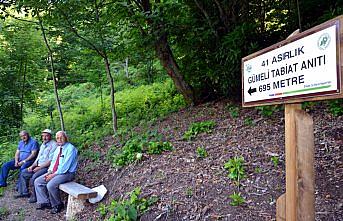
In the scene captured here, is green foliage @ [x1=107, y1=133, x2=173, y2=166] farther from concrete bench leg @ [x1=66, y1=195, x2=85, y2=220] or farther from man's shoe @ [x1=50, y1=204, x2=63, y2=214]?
man's shoe @ [x1=50, y1=204, x2=63, y2=214]

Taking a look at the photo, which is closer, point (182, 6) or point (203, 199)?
point (203, 199)

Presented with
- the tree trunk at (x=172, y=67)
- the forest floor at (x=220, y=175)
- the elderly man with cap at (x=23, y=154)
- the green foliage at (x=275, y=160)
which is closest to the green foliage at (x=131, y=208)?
the forest floor at (x=220, y=175)

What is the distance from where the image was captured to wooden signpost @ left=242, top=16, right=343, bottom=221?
5.73 feet

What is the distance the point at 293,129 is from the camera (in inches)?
82.0

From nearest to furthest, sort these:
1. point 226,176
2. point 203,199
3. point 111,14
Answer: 1. point 203,199
2. point 226,176
3. point 111,14

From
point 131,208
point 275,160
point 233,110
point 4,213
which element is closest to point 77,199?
point 131,208

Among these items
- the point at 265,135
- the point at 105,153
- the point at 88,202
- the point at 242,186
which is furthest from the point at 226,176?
the point at 105,153

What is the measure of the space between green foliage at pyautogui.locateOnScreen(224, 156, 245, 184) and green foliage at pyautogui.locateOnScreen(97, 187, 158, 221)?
37.7 inches

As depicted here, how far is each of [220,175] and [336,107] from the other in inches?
87.1

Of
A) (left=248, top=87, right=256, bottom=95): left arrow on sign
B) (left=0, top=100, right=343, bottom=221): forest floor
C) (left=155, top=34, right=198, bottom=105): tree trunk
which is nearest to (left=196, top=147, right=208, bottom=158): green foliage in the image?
(left=0, top=100, right=343, bottom=221): forest floor

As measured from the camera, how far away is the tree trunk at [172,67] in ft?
24.9

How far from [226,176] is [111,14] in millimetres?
4616

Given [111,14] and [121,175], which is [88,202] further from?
[111,14]

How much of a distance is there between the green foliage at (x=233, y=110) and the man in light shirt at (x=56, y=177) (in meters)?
2.98
